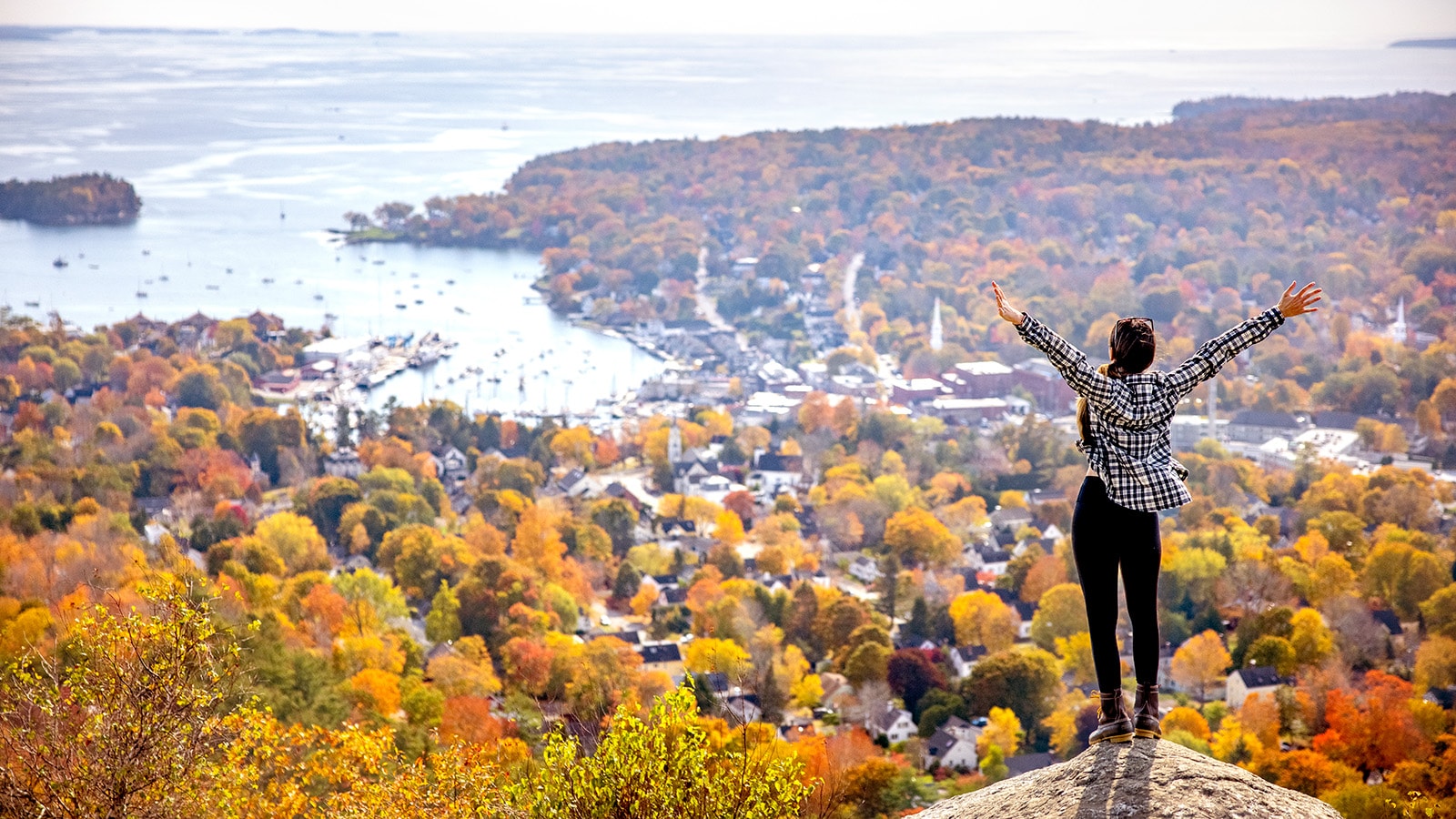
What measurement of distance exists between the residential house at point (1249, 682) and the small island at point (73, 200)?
41.2 metres

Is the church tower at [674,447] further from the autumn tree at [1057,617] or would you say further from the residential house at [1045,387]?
the autumn tree at [1057,617]

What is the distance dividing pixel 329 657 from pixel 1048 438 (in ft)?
41.2

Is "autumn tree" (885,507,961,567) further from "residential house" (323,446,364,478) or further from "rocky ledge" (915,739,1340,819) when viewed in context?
"rocky ledge" (915,739,1340,819)

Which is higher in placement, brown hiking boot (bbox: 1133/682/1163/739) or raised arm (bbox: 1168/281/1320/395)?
raised arm (bbox: 1168/281/1320/395)

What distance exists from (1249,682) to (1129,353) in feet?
31.9

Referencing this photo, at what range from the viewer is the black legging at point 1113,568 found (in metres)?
2.86

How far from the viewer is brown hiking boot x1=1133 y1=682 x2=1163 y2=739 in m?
2.97

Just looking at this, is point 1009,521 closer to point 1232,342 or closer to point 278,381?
point 278,381

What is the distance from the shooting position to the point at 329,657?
1125 centimetres

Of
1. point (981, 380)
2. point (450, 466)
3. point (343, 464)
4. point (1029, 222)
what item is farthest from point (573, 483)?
point (1029, 222)

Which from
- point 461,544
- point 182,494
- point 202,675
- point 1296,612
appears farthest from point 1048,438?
A: point 202,675

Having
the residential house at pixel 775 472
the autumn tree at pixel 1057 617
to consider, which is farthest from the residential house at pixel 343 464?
the autumn tree at pixel 1057 617

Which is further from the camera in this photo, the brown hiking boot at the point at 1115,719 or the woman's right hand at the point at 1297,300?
the brown hiking boot at the point at 1115,719

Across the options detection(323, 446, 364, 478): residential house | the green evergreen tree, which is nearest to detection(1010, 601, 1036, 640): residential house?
the green evergreen tree
